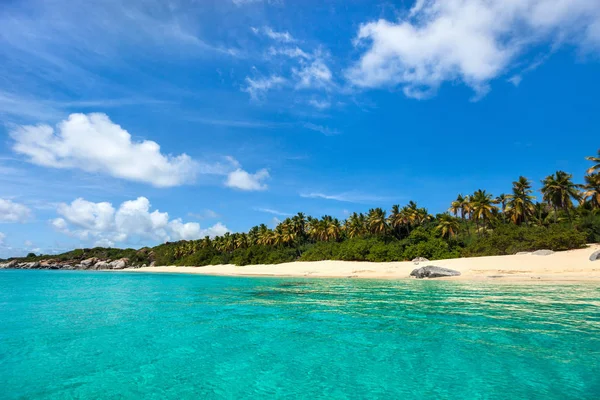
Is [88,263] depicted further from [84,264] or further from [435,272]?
[435,272]

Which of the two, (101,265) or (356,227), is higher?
(356,227)

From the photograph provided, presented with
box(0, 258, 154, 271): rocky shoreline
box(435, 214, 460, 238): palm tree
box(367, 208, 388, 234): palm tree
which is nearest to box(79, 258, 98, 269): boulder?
box(0, 258, 154, 271): rocky shoreline

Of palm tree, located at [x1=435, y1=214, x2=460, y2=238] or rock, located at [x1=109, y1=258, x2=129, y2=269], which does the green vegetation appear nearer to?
palm tree, located at [x1=435, y1=214, x2=460, y2=238]

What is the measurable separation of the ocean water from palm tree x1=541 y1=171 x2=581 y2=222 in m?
46.7

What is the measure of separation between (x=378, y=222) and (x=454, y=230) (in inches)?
708

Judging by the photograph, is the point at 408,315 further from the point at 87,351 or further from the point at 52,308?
the point at 52,308

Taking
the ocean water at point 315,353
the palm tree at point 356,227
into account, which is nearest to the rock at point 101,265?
the palm tree at point 356,227

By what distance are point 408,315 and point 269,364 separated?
9592 mm

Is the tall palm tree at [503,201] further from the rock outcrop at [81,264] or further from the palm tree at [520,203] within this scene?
the rock outcrop at [81,264]

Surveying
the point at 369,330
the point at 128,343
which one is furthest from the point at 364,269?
the point at 128,343

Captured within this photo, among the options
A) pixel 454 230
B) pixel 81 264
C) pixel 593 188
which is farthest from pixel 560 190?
pixel 81 264

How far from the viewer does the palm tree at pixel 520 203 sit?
60528mm

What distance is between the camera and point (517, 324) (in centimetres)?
1355

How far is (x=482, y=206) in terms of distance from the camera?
6328cm
